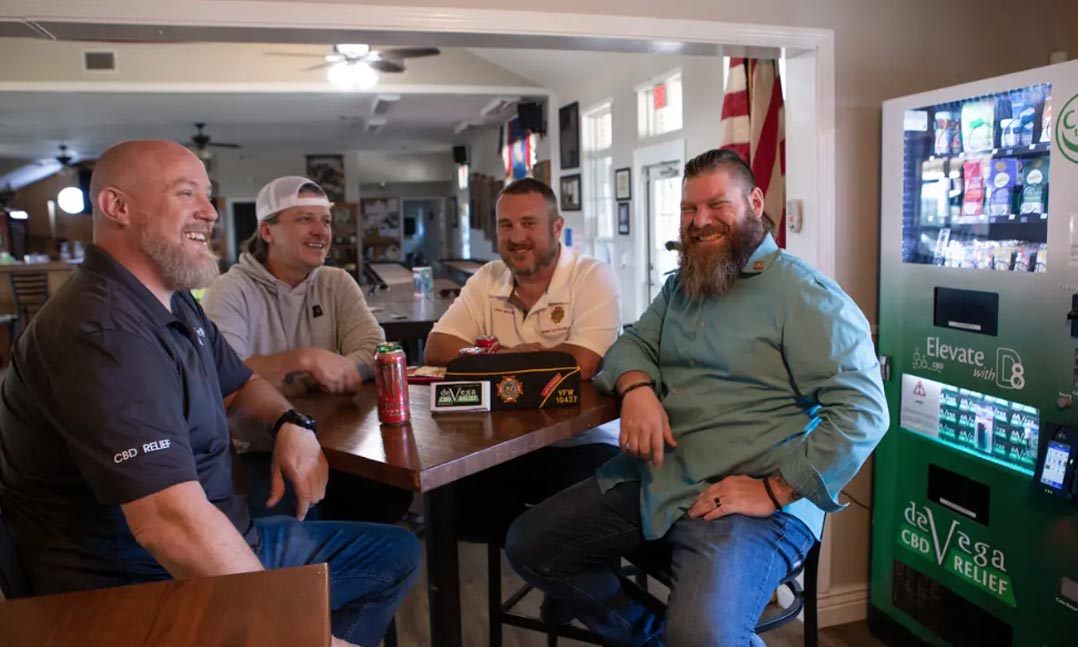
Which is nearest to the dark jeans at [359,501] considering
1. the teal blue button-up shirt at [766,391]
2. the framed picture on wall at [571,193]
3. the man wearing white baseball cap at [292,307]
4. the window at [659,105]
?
the man wearing white baseball cap at [292,307]

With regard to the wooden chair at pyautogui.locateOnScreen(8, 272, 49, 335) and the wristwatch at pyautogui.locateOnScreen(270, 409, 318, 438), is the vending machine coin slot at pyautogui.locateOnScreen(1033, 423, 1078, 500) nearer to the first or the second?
the wristwatch at pyautogui.locateOnScreen(270, 409, 318, 438)

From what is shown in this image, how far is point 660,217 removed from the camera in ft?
19.7

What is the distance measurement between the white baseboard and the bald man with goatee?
5.53ft

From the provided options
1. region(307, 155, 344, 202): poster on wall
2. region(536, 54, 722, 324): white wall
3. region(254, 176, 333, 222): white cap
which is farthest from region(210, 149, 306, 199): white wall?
region(254, 176, 333, 222): white cap

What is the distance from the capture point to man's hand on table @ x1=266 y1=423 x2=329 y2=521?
5.16 feet

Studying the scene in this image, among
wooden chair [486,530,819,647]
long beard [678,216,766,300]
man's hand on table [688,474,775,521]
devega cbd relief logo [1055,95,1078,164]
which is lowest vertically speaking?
wooden chair [486,530,819,647]

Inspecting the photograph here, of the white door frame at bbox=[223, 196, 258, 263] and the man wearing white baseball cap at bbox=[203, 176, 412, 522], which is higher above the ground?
the white door frame at bbox=[223, 196, 258, 263]

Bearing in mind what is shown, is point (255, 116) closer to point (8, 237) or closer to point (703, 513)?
point (8, 237)

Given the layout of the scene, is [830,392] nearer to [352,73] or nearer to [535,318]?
[535,318]

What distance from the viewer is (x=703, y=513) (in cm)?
178

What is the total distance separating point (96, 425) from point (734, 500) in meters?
1.25

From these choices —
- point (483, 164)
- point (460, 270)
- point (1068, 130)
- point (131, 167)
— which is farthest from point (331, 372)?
point (483, 164)

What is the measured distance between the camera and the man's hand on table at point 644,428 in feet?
5.96

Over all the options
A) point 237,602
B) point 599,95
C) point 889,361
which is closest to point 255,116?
point 599,95
